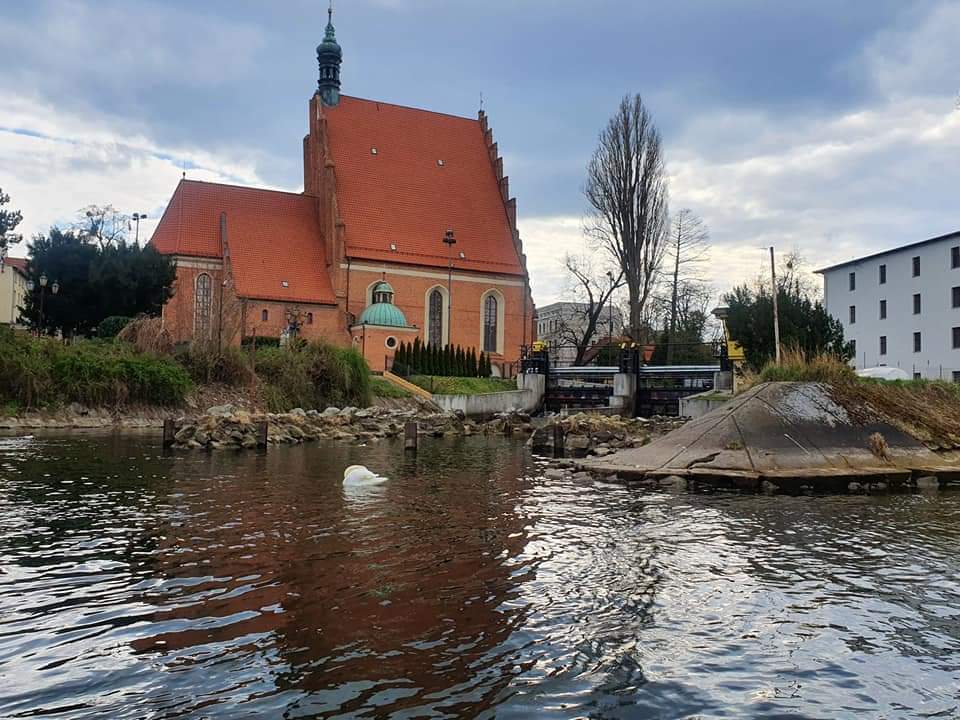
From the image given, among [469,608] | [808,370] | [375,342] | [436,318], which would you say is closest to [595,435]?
[808,370]

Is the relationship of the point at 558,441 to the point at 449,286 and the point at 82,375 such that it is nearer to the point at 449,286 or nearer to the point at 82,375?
the point at 82,375

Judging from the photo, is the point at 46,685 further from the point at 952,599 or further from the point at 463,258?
the point at 463,258

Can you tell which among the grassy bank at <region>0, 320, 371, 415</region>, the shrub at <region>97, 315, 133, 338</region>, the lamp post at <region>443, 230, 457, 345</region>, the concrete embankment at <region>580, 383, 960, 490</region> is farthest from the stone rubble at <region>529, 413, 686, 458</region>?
the lamp post at <region>443, 230, 457, 345</region>

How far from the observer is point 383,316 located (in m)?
46.3

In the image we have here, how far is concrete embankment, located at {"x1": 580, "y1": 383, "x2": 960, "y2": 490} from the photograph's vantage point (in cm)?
1405

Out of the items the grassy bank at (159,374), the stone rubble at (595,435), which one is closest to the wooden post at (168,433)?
the grassy bank at (159,374)

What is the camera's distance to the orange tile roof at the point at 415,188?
5034 cm

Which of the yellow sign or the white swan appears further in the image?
the yellow sign

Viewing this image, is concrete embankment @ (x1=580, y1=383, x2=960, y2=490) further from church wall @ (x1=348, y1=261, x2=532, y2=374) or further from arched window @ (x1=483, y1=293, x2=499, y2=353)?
arched window @ (x1=483, y1=293, x2=499, y2=353)

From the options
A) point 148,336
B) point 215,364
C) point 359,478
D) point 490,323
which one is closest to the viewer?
point 359,478

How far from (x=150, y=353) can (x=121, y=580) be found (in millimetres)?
25674

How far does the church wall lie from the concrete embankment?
34.1 m

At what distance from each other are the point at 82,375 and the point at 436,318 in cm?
2639

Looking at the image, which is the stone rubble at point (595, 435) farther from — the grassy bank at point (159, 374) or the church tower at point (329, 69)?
the church tower at point (329, 69)
